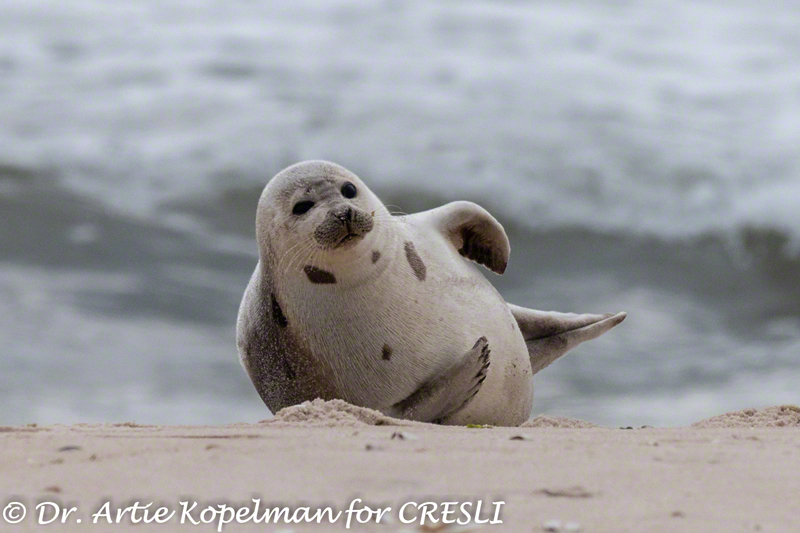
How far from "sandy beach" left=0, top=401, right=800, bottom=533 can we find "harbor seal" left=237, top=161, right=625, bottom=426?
1.81 meters

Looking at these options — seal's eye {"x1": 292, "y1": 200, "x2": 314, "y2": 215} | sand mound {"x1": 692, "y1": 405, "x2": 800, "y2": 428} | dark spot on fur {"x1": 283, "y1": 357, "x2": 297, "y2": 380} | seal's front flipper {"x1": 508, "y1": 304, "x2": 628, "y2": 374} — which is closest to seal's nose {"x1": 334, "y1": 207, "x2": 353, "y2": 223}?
seal's eye {"x1": 292, "y1": 200, "x2": 314, "y2": 215}

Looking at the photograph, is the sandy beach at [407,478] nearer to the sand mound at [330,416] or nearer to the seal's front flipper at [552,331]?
the sand mound at [330,416]

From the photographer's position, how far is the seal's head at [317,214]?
6.12 metres

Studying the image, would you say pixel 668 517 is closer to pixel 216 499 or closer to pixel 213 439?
pixel 216 499

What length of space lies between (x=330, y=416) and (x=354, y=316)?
116 cm

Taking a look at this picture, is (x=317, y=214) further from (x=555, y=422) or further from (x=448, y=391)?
(x=555, y=422)

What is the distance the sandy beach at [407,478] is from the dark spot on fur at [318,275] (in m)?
1.93

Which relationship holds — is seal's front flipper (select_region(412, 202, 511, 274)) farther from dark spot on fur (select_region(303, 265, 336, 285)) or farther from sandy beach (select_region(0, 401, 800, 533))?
sandy beach (select_region(0, 401, 800, 533))

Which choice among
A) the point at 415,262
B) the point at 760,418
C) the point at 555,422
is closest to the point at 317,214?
the point at 415,262

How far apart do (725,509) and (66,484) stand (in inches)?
78.2

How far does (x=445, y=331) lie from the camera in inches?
259

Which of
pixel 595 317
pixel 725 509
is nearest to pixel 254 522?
pixel 725 509

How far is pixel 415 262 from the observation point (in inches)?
266

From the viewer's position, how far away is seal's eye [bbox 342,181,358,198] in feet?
21.1
